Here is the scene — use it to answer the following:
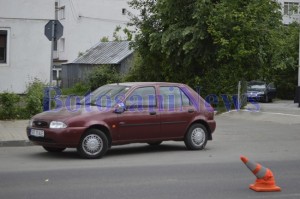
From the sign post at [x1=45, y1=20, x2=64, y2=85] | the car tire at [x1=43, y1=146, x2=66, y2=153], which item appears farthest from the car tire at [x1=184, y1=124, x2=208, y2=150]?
the sign post at [x1=45, y1=20, x2=64, y2=85]

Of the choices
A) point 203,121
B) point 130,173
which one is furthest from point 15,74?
point 130,173

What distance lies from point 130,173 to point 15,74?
13.4 meters

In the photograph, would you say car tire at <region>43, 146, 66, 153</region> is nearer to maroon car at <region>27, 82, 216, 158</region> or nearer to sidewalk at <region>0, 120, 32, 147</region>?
maroon car at <region>27, 82, 216, 158</region>

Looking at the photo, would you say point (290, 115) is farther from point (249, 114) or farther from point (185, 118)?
point (185, 118)

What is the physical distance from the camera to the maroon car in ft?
36.0

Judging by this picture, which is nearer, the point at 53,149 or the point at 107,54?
the point at 53,149

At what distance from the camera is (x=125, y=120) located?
1154 centimetres

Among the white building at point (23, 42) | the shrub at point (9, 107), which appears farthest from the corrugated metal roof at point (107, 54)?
the shrub at point (9, 107)

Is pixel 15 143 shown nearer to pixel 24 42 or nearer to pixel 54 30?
pixel 54 30

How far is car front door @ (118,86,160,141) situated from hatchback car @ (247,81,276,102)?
2588 centimetres

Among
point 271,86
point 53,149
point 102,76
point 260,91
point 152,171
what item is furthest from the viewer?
point 271,86

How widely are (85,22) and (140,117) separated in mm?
47238

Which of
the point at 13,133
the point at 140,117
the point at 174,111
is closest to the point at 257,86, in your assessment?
the point at 13,133

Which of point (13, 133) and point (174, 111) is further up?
point (174, 111)
